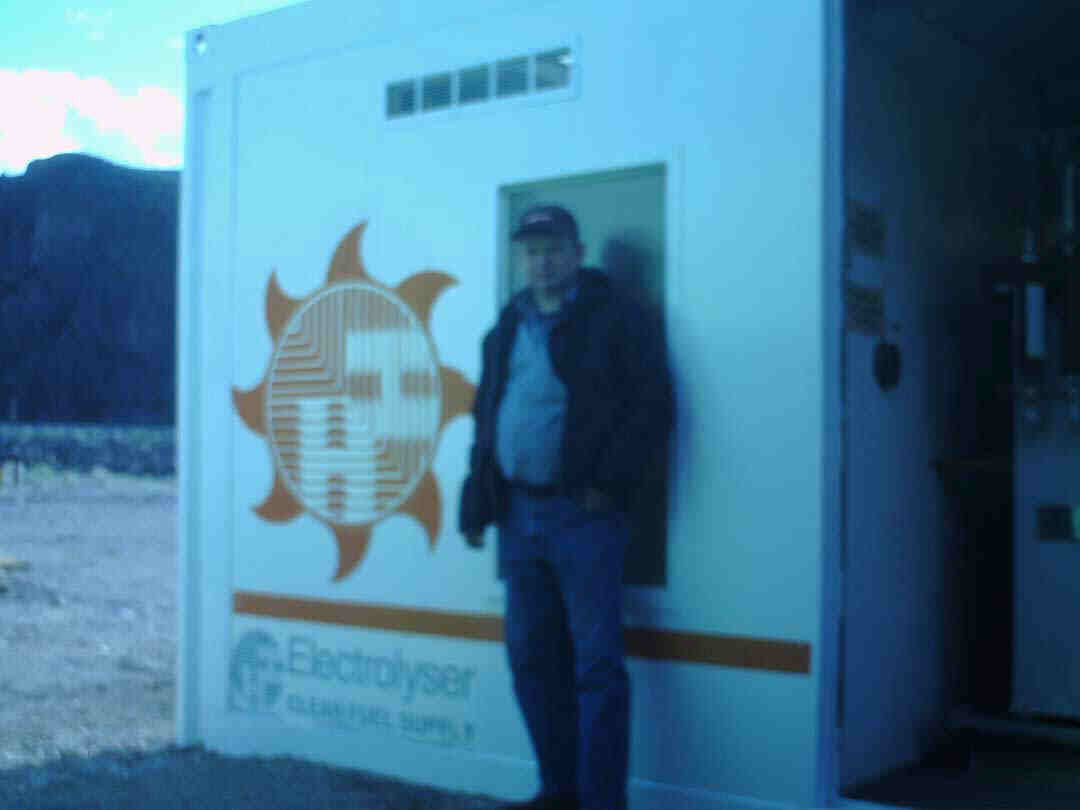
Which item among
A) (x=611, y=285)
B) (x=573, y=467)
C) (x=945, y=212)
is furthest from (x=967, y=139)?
(x=573, y=467)

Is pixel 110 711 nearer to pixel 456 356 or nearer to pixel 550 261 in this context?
pixel 456 356

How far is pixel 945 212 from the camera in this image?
479 cm

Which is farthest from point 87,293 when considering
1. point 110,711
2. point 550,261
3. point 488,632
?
point 550,261

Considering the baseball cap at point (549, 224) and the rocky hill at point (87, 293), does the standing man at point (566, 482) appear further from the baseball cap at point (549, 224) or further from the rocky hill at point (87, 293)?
the rocky hill at point (87, 293)

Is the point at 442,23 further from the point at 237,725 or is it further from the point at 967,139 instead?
the point at 237,725

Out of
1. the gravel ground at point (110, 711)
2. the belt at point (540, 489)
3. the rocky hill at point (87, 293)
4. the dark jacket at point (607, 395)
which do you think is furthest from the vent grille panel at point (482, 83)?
the rocky hill at point (87, 293)

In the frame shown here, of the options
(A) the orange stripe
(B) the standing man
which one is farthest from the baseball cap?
(A) the orange stripe

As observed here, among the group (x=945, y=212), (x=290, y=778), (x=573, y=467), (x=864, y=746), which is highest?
(x=945, y=212)

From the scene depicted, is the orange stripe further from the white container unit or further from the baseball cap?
the baseball cap

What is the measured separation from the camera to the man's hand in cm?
367

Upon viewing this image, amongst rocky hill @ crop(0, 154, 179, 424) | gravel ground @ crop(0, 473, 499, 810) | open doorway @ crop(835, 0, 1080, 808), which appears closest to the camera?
open doorway @ crop(835, 0, 1080, 808)

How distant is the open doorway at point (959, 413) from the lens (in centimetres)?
411

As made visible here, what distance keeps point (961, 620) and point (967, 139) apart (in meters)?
1.71

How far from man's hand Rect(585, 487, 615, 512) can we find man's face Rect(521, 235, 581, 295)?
63 centimetres
